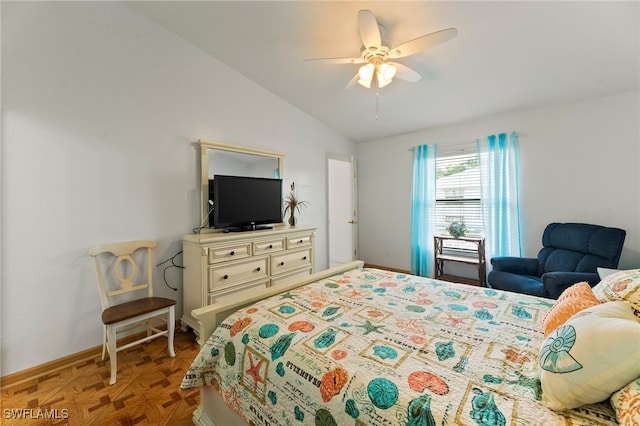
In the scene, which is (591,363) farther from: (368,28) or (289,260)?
(289,260)

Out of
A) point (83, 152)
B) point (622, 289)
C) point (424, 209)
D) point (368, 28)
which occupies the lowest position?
point (622, 289)

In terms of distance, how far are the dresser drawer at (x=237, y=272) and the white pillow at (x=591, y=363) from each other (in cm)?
240

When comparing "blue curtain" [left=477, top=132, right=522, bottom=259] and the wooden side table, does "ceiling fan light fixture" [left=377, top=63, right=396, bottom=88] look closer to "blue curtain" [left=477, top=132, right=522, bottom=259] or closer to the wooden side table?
"blue curtain" [left=477, top=132, right=522, bottom=259]

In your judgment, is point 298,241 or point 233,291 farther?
point 298,241

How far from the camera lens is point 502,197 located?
349 cm

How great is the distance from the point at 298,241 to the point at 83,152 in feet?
7.29

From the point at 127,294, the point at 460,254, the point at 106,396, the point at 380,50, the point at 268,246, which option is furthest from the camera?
the point at 460,254

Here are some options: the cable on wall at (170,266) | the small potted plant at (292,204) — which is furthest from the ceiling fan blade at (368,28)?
the cable on wall at (170,266)

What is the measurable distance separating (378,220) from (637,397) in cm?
423

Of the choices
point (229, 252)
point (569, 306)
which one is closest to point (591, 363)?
point (569, 306)

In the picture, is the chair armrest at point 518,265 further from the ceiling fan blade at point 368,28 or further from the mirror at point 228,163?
the mirror at point 228,163

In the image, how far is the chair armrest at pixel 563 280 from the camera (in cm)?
227

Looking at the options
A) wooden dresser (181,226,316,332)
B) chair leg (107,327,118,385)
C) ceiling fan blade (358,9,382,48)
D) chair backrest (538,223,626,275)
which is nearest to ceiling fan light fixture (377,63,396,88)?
ceiling fan blade (358,9,382,48)

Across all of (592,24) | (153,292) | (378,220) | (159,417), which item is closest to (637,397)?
(159,417)
